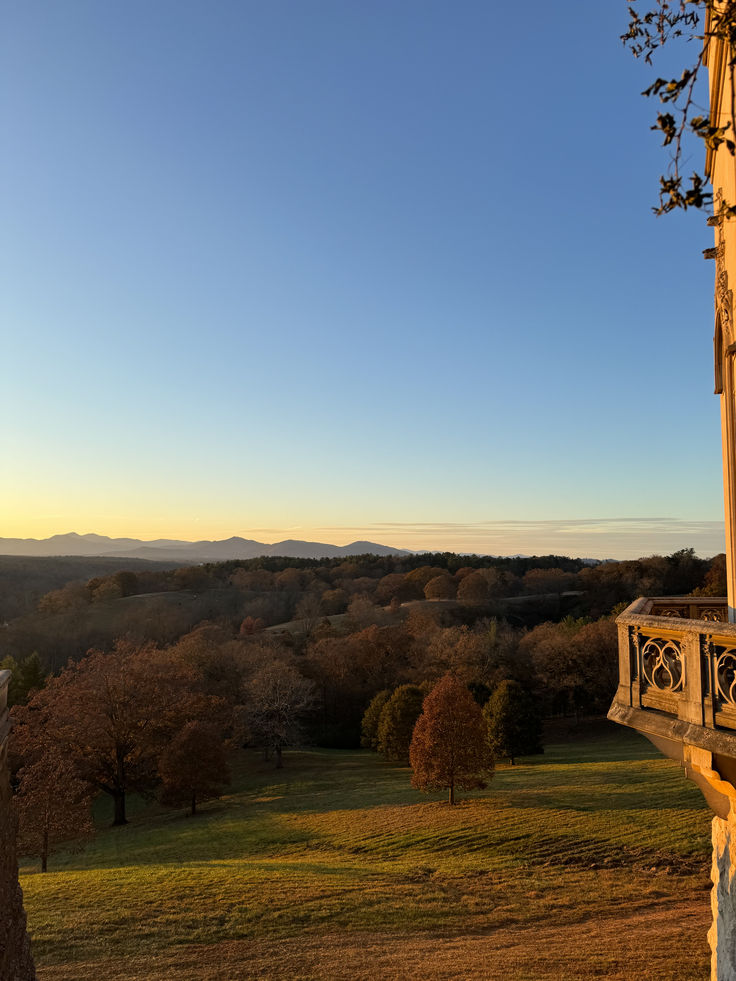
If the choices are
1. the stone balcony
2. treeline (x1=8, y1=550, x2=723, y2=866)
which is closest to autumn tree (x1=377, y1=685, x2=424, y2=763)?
treeline (x1=8, y1=550, x2=723, y2=866)

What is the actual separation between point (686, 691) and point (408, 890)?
48.2 ft

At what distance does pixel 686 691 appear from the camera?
17.7 feet

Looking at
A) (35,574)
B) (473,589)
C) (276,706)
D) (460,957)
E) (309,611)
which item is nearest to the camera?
(460,957)

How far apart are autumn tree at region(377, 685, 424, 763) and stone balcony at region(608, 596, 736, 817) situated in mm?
35291

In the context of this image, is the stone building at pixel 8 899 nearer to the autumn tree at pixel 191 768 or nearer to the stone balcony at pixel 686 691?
the stone balcony at pixel 686 691

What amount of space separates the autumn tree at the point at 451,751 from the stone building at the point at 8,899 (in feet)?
66.0

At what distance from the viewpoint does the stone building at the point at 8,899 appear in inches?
374

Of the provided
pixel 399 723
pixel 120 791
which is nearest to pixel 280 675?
pixel 399 723

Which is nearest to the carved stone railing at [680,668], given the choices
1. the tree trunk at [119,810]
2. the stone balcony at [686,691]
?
the stone balcony at [686,691]

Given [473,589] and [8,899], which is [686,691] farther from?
[473,589]

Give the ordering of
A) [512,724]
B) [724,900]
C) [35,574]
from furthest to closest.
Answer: [35,574]
[512,724]
[724,900]

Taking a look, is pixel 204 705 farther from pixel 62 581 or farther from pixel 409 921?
A: pixel 62 581

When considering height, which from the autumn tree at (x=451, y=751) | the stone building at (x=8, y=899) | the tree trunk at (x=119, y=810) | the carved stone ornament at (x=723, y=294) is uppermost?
the carved stone ornament at (x=723, y=294)

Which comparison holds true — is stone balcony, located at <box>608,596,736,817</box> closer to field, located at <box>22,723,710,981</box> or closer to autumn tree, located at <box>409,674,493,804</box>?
field, located at <box>22,723,710,981</box>
